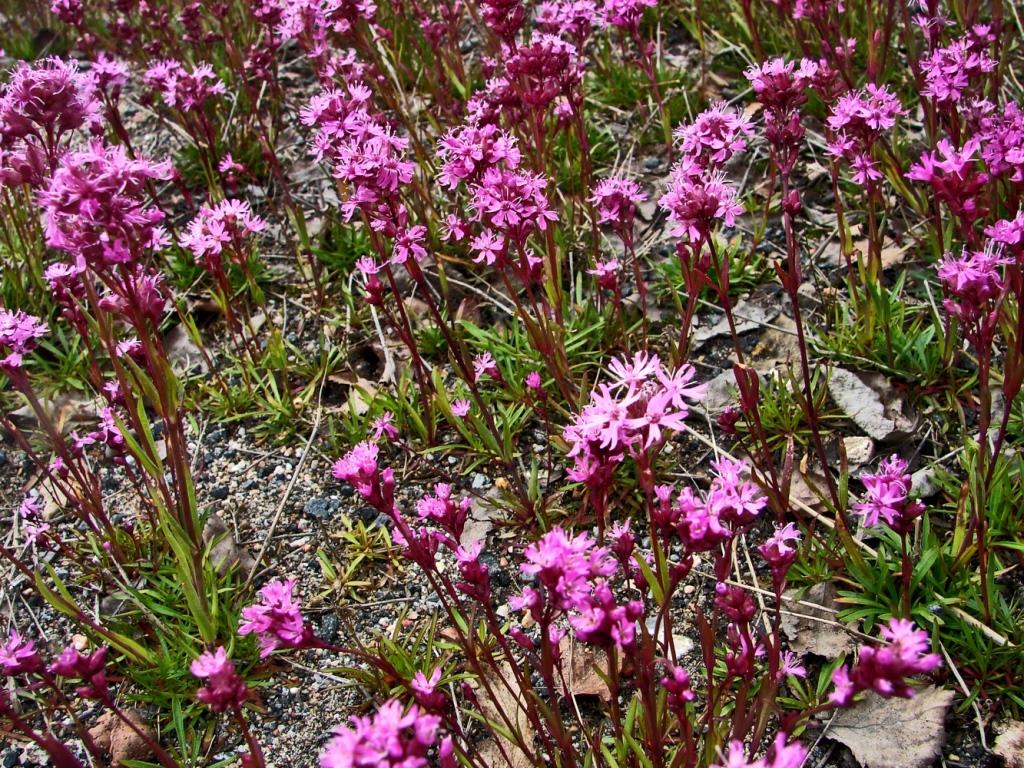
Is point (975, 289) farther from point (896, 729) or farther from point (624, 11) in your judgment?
point (624, 11)

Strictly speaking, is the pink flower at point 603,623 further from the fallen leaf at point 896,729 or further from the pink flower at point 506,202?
the pink flower at point 506,202

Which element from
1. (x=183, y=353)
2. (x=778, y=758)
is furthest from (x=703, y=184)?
(x=183, y=353)

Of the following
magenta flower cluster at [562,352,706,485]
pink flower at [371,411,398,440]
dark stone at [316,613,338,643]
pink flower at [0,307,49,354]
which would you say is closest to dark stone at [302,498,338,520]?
pink flower at [371,411,398,440]

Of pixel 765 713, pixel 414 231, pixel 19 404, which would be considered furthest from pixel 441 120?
pixel 765 713

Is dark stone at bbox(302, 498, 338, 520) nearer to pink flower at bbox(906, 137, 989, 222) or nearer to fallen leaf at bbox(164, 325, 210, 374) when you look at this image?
fallen leaf at bbox(164, 325, 210, 374)

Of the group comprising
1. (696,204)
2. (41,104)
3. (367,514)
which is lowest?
(367,514)

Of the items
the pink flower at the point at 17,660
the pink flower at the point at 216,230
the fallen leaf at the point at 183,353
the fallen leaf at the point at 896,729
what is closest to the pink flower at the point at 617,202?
the pink flower at the point at 216,230
